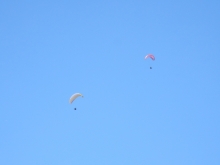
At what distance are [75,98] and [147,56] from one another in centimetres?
1798

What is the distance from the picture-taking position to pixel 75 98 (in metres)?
80.0

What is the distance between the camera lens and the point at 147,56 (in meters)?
88.1

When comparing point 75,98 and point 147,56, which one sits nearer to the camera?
point 75,98

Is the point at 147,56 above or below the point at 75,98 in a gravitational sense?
above

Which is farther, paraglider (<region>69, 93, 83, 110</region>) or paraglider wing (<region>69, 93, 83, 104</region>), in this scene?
paraglider wing (<region>69, 93, 83, 104</region>)

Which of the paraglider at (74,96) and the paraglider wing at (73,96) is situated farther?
the paraglider wing at (73,96)

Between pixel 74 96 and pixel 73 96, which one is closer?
pixel 73 96
